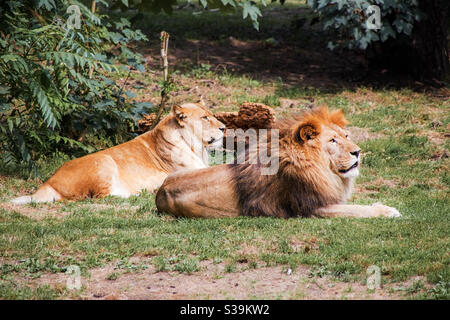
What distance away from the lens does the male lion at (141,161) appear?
28.3ft

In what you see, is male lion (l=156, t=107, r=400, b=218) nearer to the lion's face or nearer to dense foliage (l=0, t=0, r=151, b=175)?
the lion's face

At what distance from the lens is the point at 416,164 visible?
390 inches

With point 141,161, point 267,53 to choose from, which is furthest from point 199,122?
point 267,53

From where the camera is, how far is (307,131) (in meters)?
7.04

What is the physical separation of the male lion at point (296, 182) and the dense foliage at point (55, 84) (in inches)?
82.8

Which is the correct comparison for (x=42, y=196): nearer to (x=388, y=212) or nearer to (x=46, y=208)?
(x=46, y=208)

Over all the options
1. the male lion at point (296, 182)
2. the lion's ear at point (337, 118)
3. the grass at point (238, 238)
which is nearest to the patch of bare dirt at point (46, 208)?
the grass at point (238, 238)

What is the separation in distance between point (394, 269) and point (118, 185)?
14.4 ft

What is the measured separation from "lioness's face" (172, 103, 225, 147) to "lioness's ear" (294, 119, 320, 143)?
2.72 m

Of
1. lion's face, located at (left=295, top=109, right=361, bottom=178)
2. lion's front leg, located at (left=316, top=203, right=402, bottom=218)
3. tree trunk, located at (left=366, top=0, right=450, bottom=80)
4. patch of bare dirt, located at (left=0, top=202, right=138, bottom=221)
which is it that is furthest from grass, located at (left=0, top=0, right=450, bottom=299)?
A: tree trunk, located at (left=366, top=0, right=450, bottom=80)

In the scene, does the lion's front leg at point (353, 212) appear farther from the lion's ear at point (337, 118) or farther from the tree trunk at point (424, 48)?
the tree trunk at point (424, 48)

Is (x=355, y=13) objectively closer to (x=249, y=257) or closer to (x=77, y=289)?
(x=249, y=257)
